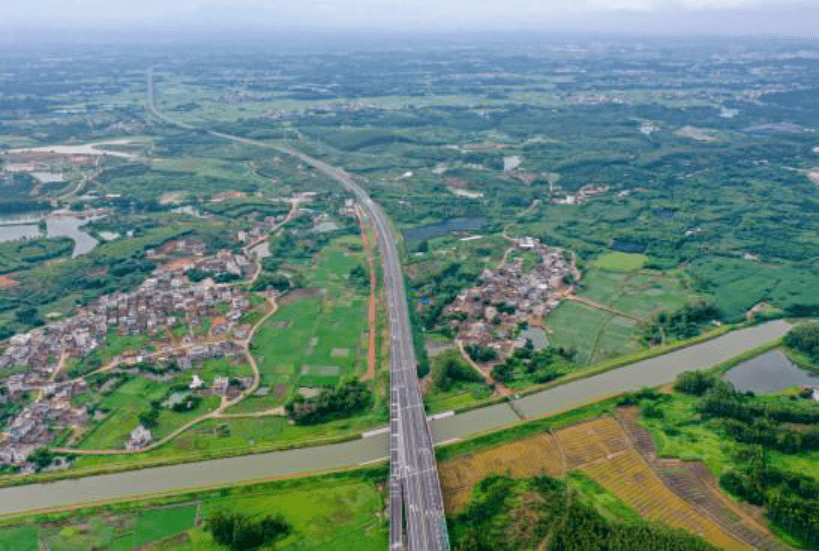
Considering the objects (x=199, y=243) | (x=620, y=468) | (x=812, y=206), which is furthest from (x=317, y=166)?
(x=620, y=468)

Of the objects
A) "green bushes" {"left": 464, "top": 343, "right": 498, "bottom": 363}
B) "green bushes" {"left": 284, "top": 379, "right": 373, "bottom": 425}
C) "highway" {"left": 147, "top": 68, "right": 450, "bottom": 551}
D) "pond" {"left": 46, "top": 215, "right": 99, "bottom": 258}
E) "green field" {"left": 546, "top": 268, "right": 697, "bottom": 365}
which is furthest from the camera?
"pond" {"left": 46, "top": 215, "right": 99, "bottom": 258}

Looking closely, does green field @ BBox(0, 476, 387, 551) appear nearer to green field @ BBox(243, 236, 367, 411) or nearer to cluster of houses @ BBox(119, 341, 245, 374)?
green field @ BBox(243, 236, 367, 411)

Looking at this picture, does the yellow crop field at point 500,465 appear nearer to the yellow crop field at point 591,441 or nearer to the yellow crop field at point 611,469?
the yellow crop field at point 611,469

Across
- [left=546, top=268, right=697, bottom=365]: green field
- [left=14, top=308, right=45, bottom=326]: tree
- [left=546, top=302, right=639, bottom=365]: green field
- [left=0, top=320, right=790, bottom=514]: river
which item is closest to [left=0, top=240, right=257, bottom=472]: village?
[left=14, top=308, right=45, bottom=326]: tree

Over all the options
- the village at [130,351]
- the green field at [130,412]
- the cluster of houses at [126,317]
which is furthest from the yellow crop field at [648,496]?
the cluster of houses at [126,317]

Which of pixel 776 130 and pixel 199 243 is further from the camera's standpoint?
pixel 776 130

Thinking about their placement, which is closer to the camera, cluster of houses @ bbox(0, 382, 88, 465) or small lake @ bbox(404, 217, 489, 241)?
cluster of houses @ bbox(0, 382, 88, 465)

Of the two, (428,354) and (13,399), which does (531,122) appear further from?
(13,399)
